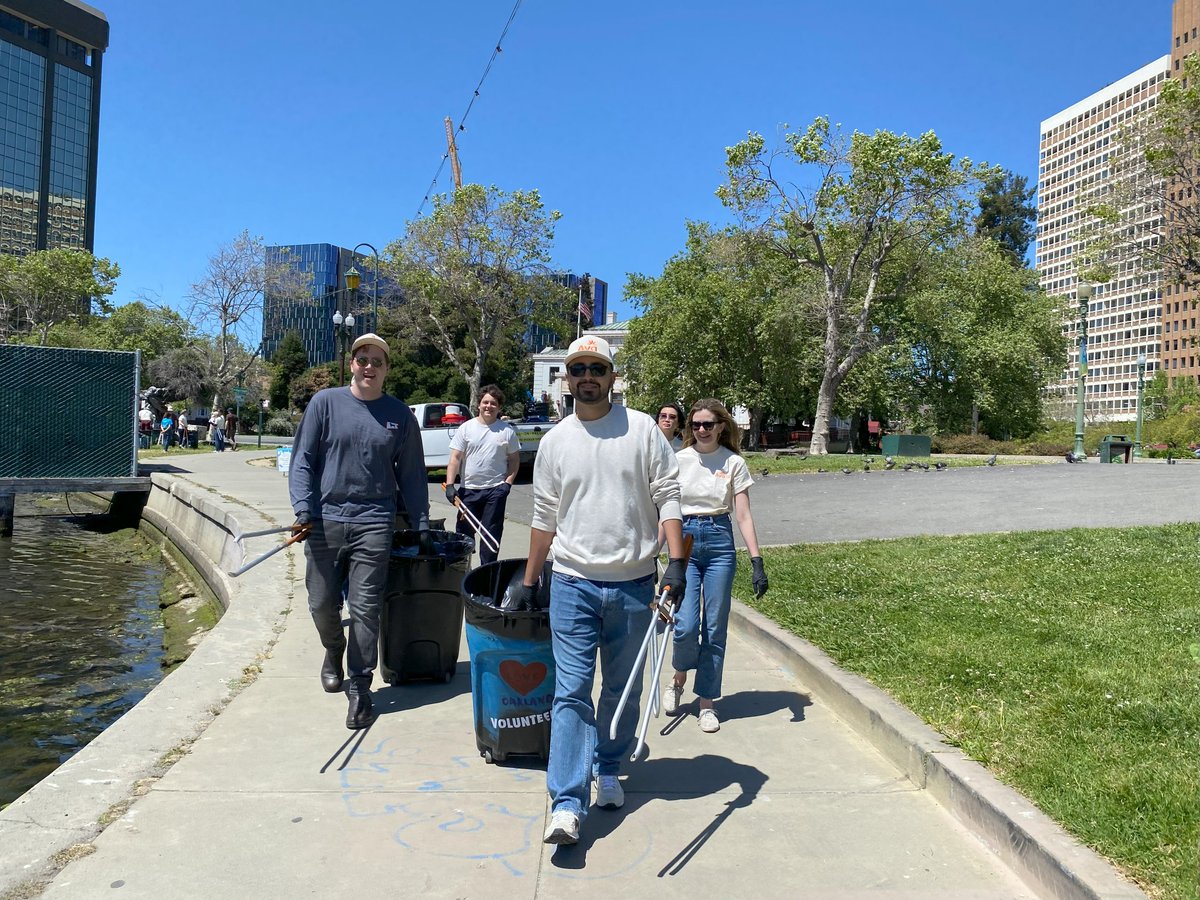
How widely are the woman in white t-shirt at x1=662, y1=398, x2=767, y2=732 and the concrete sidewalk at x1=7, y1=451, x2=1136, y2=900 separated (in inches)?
9.9

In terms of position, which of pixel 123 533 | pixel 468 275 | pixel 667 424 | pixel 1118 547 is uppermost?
pixel 468 275

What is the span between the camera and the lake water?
6055 mm

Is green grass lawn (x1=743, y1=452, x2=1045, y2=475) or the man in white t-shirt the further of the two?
green grass lawn (x1=743, y1=452, x2=1045, y2=475)

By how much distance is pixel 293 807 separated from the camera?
154 inches

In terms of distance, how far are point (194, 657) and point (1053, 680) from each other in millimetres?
5150

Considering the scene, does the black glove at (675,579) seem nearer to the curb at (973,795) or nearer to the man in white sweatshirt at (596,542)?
the man in white sweatshirt at (596,542)

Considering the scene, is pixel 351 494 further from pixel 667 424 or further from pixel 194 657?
pixel 667 424

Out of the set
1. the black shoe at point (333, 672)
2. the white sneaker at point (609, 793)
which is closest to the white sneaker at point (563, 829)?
the white sneaker at point (609, 793)

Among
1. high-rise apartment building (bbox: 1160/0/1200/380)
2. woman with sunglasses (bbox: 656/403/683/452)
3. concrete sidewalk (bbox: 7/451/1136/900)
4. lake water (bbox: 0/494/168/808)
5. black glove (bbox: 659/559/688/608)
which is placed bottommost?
lake water (bbox: 0/494/168/808)

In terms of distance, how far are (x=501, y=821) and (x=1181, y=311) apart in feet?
506

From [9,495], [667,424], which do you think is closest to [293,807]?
[667,424]

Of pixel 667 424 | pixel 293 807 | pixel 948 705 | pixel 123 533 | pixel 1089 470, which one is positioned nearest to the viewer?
pixel 293 807

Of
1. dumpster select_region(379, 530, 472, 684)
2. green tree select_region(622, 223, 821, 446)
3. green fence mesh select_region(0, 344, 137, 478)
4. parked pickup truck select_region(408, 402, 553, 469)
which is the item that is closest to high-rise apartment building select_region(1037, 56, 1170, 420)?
green tree select_region(622, 223, 821, 446)

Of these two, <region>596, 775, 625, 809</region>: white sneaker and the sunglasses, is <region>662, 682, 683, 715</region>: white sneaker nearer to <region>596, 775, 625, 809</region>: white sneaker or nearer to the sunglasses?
<region>596, 775, 625, 809</region>: white sneaker
